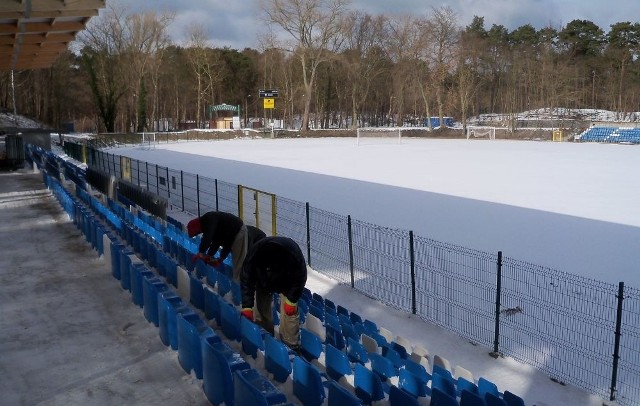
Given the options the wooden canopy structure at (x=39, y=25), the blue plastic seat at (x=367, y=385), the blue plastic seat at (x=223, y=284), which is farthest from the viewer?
the wooden canopy structure at (x=39, y=25)

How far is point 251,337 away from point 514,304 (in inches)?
177

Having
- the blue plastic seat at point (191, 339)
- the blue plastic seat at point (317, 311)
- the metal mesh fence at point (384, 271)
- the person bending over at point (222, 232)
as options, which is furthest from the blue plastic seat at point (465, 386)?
the metal mesh fence at point (384, 271)

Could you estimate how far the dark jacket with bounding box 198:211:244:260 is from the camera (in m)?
7.08

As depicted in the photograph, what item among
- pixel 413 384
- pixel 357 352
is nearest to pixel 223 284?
pixel 357 352

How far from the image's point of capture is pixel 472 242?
12.2 meters

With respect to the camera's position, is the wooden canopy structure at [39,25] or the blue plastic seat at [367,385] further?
the wooden canopy structure at [39,25]

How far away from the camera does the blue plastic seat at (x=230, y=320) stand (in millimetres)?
5996

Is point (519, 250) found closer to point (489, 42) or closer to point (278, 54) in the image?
point (278, 54)

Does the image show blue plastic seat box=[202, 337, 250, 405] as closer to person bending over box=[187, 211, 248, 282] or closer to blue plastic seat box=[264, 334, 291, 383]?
blue plastic seat box=[264, 334, 291, 383]

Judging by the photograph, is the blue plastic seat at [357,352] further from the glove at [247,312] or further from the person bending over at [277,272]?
the glove at [247,312]

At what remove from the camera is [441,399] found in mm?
4258

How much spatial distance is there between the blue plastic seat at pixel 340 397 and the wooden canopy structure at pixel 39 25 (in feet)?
55.5

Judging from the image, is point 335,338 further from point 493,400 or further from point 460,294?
point 460,294

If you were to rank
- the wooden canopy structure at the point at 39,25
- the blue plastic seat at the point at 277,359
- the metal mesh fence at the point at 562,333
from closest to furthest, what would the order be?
1. the blue plastic seat at the point at 277,359
2. the metal mesh fence at the point at 562,333
3. the wooden canopy structure at the point at 39,25
